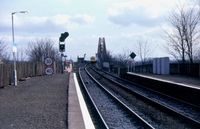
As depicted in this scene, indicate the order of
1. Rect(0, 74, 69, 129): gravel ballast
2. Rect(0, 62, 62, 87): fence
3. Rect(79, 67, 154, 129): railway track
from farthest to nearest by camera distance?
Rect(0, 62, 62, 87): fence
Rect(79, 67, 154, 129): railway track
Rect(0, 74, 69, 129): gravel ballast

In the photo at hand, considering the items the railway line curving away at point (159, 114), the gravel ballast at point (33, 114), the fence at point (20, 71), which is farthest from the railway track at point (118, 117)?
the fence at point (20, 71)

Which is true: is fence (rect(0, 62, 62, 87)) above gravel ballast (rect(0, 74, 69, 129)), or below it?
above

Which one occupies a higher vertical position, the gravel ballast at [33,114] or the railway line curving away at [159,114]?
the gravel ballast at [33,114]

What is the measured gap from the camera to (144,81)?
93.9 feet

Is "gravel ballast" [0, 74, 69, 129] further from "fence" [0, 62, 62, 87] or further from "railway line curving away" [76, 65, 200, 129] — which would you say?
"fence" [0, 62, 62, 87]

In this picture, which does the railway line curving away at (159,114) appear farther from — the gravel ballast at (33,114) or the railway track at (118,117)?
the gravel ballast at (33,114)

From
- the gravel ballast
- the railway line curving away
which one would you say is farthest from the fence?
the gravel ballast

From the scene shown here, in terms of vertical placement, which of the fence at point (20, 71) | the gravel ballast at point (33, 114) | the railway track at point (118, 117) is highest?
the fence at point (20, 71)

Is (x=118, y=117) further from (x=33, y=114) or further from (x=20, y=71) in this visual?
(x=20, y=71)

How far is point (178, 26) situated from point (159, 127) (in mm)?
27123

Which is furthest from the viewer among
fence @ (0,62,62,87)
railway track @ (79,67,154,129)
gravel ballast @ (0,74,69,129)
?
fence @ (0,62,62,87)

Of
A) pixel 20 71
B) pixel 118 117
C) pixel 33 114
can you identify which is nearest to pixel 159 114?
pixel 118 117

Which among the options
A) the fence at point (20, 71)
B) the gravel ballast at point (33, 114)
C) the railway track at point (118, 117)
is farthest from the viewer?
the fence at point (20, 71)

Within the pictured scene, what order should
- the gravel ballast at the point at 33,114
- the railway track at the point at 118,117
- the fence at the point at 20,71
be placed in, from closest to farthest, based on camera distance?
the gravel ballast at the point at 33,114 < the railway track at the point at 118,117 < the fence at the point at 20,71
